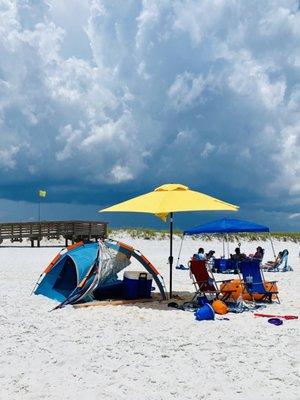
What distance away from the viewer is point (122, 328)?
8461 mm

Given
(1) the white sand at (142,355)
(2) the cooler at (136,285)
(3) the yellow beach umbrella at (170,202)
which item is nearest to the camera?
(1) the white sand at (142,355)

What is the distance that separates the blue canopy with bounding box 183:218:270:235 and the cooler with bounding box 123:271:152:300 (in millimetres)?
3438

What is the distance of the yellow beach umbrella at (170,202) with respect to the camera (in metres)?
10.1

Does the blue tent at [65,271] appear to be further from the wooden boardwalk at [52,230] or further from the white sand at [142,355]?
the wooden boardwalk at [52,230]

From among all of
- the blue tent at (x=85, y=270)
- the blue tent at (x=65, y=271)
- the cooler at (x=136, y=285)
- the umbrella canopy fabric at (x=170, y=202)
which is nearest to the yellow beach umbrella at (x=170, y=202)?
the umbrella canopy fabric at (x=170, y=202)

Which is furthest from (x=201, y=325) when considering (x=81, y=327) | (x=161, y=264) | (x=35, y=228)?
(x=35, y=228)

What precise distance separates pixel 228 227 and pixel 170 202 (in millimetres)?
4326

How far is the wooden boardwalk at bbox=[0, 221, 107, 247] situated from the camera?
3164 cm

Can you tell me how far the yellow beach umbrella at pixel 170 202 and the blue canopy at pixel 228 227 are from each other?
2.78 meters

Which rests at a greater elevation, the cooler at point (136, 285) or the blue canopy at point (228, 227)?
the blue canopy at point (228, 227)

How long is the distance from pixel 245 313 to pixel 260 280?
1.65 metres

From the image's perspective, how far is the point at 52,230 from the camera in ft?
107

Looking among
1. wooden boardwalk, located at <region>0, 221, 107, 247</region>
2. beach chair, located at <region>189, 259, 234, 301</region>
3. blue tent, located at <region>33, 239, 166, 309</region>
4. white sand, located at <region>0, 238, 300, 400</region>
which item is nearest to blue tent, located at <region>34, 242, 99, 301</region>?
blue tent, located at <region>33, 239, 166, 309</region>

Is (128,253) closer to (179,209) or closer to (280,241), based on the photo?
(179,209)
